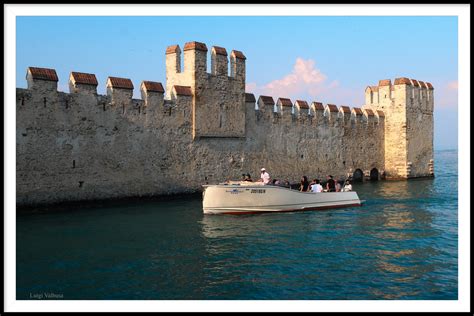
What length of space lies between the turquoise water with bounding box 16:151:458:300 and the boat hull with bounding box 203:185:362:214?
0.46 meters

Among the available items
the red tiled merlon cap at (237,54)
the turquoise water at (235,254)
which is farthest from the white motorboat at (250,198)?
the red tiled merlon cap at (237,54)

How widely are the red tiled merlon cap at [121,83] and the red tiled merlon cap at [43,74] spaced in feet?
7.60

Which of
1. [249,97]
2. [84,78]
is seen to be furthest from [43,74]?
[249,97]

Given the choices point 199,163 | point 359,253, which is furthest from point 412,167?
point 359,253

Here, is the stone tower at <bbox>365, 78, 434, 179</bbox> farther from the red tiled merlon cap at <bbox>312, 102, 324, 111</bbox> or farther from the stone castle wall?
the red tiled merlon cap at <bbox>312, 102, 324, 111</bbox>

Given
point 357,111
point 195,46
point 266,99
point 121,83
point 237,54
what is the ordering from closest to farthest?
point 121,83 → point 195,46 → point 237,54 → point 266,99 → point 357,111

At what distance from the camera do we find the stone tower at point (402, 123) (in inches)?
1316

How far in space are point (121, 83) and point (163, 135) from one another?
2.81 m

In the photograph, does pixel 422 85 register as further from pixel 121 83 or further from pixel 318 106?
pixel 121 83

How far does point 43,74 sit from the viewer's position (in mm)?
16766

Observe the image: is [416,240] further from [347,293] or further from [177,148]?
[177,148]

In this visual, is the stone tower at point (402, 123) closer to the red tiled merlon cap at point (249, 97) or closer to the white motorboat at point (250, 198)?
the red tiled merlon cap at point (249, 97)

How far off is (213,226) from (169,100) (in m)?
7.48

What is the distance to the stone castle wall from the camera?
17.0 meters
